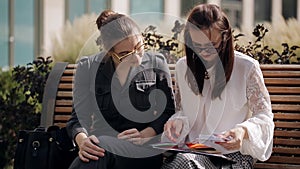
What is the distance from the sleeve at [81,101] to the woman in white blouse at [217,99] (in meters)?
0.53

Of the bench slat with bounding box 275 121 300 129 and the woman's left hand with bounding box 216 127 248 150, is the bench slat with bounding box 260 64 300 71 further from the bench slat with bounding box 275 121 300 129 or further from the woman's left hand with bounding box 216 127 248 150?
the woman's left hand with bounding box 216 127 248 150

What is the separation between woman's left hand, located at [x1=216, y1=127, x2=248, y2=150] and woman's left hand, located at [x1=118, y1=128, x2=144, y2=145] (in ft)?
1.72

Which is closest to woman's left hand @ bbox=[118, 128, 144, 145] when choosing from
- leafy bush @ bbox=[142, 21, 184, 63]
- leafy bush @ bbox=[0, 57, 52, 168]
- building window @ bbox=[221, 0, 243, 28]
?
leafy bush @ bbox=[142, 21, 184, 63]

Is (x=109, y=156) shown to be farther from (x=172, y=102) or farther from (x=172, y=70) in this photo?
(x=172, y=70)

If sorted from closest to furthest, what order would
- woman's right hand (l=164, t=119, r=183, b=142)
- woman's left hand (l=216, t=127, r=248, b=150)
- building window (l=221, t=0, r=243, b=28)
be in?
woman's left hand (l=216, t=127, r=248, b=150)
woman's right hand (l=164, t=119, r=183, b=142)
building window (l=221, t=0, r=243, b=28)

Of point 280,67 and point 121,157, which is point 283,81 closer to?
point 280,67

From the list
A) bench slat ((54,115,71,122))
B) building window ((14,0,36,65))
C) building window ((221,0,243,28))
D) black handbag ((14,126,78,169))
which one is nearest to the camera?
black handbag ((14,126,78,169))

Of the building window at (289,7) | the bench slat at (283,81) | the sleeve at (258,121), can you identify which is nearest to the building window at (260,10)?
the building window at (289,7)

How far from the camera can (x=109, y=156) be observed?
3795 mm

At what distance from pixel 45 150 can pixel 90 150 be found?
455 mm

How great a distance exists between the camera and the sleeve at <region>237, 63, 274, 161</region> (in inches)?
146

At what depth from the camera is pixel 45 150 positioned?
4145mm

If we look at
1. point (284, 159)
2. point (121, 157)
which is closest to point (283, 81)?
point (284, 159)

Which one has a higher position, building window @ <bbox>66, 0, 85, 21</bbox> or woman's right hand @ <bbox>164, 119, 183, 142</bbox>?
building window @ <bbox>66, 0, 85, 21</bbox>
